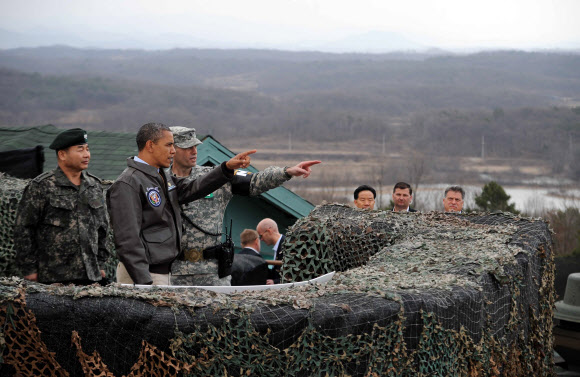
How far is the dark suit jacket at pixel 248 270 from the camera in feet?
24.2

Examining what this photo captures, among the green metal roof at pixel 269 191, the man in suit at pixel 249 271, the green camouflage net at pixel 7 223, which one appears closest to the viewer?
the man in suit at pixel 249 271

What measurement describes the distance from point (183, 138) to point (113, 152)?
6982 millimetres

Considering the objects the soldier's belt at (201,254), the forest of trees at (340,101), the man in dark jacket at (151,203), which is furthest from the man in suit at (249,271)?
the forest of trees at (340,101)

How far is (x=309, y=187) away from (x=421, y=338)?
66.4 meters

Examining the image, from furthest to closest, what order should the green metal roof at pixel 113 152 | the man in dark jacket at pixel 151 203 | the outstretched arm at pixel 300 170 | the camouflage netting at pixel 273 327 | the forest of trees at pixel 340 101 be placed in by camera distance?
1. the forest of trees at pixel 340 101
2. the green metal roof at pixel 113 152
3. the outstretched arm at pixel 300 170
4. the man in dark jacket at pixel 151 203
5. the camouflage netting at pixel 273 327

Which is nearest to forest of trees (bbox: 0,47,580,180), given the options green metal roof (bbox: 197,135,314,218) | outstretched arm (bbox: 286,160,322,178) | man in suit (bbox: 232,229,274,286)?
green metal roof (bbox: 197,135,314,218)

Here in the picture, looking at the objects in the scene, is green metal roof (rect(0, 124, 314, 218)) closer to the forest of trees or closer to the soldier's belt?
the soldier's belt

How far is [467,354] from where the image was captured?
4457 mm

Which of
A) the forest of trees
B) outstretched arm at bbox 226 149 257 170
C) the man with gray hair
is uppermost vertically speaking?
outstretched arm at bbox 226 149 257 170

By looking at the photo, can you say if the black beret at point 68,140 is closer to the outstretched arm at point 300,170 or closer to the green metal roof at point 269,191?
the outstretched arm at point 300,170

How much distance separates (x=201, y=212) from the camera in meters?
5.80

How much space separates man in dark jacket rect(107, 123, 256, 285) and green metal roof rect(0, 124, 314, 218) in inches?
182

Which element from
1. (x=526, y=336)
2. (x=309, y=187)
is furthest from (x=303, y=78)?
(x=526, y=336)

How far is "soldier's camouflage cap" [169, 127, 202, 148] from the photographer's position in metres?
5.84
